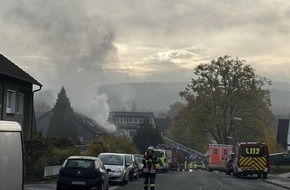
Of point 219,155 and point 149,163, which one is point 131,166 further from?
point 219,155

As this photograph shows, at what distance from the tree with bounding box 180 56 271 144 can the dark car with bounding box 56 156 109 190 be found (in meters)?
47.2

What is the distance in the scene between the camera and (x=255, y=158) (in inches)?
1668

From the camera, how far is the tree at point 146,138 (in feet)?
258

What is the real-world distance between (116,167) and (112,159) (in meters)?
1.03

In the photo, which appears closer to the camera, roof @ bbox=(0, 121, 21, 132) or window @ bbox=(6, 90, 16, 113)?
roof @ bbox=(0, 121, 21, 132)

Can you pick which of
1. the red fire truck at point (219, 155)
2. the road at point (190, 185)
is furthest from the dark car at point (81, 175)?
the red fire truck at point (219, 155)

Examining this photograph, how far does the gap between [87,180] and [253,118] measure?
48.4m

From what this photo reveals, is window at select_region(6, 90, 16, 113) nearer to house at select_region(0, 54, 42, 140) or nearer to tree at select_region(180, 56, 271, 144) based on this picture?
house at select_region(0, 54, 42, 140)

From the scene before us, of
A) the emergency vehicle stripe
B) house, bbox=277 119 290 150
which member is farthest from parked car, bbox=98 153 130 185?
house, bbox=277 119 290 150

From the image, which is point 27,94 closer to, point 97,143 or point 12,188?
point 97,143

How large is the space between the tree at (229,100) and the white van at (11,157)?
188 ft

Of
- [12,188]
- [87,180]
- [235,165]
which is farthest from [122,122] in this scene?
[12,188]

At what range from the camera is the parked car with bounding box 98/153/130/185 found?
2805cm

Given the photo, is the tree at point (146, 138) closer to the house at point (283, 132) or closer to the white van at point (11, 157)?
the house at point (283, 132)
